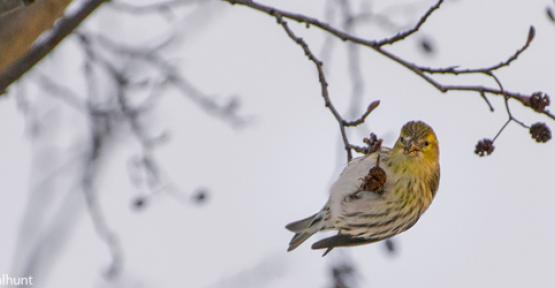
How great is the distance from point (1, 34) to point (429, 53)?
2755 mm

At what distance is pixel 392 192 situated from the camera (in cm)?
648

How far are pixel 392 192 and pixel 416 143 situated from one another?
39cm

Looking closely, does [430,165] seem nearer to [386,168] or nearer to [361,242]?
[386,168]

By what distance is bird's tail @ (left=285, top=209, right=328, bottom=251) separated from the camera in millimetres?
6953

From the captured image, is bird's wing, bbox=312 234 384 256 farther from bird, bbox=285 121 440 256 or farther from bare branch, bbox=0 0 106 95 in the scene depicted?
bare branch, bbox=0 0 106 95

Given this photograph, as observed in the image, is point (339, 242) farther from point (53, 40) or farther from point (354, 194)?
point (53, 40)

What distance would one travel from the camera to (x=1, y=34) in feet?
11.8

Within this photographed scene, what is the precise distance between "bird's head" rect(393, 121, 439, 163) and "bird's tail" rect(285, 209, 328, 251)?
83 centimetres

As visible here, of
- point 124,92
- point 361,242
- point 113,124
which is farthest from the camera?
point 361,242

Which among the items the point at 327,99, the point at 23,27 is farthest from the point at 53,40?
the point at 327,99

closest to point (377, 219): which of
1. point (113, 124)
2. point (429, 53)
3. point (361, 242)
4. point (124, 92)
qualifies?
point (361, 242)

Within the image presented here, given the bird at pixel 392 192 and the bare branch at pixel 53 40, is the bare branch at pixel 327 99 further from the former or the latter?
the bird at pixel 392 192

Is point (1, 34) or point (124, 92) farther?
point (124, 92)

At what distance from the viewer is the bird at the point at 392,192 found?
6.42 m
